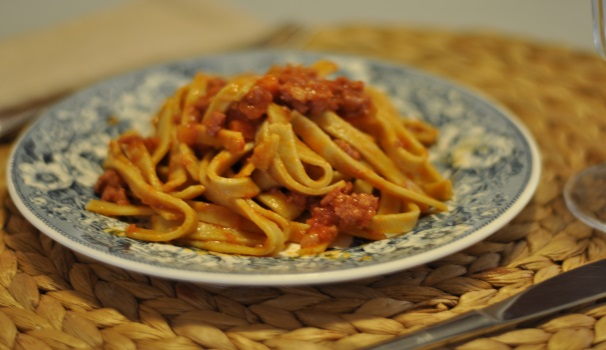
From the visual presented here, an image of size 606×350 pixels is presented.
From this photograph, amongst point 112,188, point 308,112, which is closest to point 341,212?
point 308,112

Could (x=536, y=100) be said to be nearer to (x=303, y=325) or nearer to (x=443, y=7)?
(x=303, y=325)

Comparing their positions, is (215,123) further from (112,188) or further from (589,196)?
(589,196)

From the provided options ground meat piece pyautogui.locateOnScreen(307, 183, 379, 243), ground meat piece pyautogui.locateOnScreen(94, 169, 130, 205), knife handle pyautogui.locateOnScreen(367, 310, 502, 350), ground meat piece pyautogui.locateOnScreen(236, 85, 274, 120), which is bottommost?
ground meat piece pyautogui.locateOnScreen(94, 169, 130, 205)

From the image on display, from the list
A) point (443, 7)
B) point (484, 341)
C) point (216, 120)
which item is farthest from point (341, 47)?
point (443, 7)

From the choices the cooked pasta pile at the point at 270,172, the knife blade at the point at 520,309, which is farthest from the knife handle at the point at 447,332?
the cooked pasta pile at the point at 270,172

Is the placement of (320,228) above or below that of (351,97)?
below

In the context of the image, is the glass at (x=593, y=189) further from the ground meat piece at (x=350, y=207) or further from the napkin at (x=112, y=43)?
the napkin at (x=112, y=43)

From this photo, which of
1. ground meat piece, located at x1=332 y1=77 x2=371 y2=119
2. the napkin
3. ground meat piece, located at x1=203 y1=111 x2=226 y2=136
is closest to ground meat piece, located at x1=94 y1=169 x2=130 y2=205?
ground meat piece, located at x1=203 y1=111 x2=226 y2=136

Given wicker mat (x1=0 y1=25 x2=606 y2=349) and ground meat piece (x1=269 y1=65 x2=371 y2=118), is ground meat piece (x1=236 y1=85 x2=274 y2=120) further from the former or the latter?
wicker mat (x1=0 y1=25 x2=606 y2=349)
